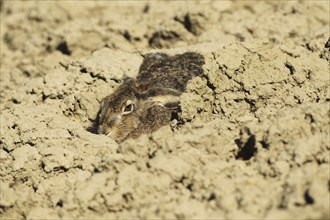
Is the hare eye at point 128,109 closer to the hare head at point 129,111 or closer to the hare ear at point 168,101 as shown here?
the hare head at point 129,111

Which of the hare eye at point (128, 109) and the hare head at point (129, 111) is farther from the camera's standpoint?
the hare eye at point (128, 109)

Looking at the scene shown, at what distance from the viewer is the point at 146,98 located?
582 cm

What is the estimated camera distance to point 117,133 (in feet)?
19.2

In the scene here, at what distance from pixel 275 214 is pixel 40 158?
2.30m

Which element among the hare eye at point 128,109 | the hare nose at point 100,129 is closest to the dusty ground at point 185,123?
the hare nose at point 100,129

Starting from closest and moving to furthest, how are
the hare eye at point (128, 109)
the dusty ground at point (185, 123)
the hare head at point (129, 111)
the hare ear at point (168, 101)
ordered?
the dusty ground at point (185, 123), the hare ear at point (168, 101), the hare head at point (129, 111), the hare eye at point (128, 109)

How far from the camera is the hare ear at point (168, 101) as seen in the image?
559cm

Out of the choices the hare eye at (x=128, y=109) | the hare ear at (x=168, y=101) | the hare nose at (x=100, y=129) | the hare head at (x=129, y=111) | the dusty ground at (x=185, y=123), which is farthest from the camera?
the hare eye at (x=128, y=109)

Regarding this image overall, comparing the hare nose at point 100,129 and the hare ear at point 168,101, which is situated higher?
the hare ear at point 168,101

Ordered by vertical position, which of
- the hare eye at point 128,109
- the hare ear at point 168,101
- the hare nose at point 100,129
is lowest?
the hare nose at point 100,129

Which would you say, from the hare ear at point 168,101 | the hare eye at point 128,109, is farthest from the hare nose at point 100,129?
the hare ear at point 168,101

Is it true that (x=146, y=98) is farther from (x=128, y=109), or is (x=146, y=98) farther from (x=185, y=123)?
(x=185, y=123)

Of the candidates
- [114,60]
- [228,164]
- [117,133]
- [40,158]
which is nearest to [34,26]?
[114,60]

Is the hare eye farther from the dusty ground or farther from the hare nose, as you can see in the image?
the dusty ground
